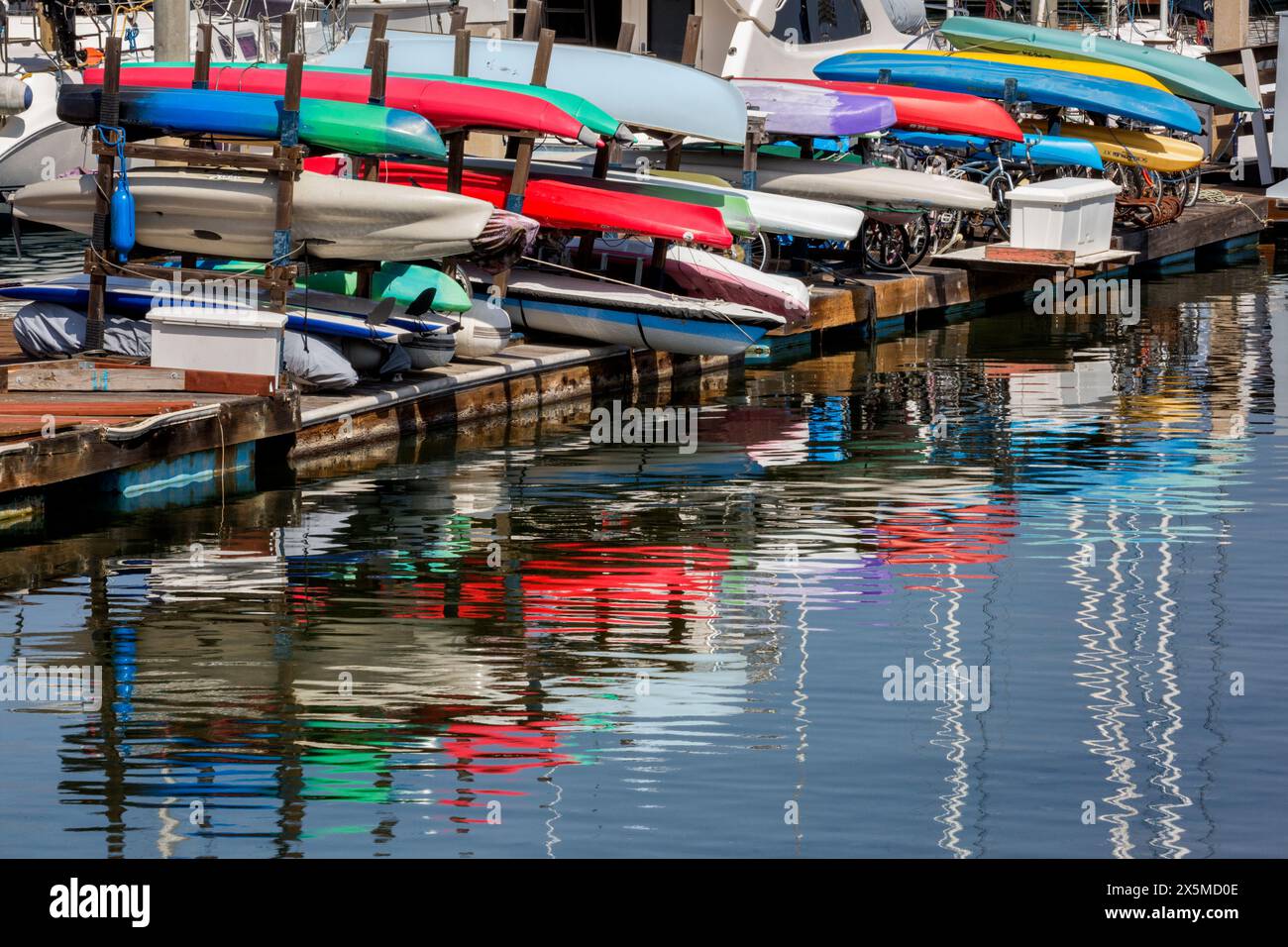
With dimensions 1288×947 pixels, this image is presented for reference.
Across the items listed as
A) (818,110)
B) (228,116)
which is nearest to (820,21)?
(818,110)

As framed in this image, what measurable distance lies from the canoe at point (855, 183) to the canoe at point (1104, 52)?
6.03 m

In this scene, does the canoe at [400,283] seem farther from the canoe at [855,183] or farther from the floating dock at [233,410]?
the canoe at [855,183]

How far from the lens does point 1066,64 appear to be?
2644 centimetres

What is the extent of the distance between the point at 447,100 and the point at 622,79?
2864mm

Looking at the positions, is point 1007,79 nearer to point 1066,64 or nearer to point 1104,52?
point 1066,64

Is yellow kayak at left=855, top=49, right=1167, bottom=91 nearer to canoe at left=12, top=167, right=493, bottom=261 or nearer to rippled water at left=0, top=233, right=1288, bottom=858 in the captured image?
rippled water at left=0, top=233, right=1288, bottom=858

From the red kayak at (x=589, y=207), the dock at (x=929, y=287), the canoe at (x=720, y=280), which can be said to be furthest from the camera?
the dock at (x=929, y=287)

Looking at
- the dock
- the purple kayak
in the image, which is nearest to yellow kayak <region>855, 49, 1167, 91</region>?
the dock

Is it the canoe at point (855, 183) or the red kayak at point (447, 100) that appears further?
the canoe at point (855, 183)

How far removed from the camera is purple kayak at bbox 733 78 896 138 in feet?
69.1

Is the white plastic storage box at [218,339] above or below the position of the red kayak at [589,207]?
below

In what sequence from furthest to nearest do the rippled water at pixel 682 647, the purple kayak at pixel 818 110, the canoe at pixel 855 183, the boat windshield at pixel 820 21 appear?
the boat windshield at pixel 820 21 < the canoe at pixel 855 183 < the purple kayak at pixel 818 110 < the rippled water at pixel 682 647

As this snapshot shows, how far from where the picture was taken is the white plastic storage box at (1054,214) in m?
22.8

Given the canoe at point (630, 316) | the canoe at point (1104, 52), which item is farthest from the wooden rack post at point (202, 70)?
the canoe at point (1104, 52)
